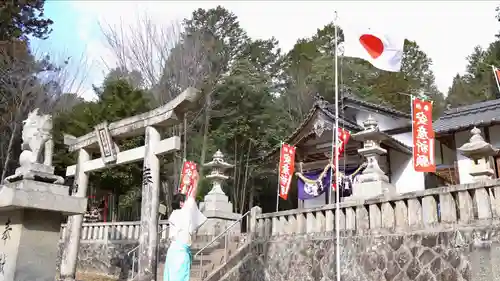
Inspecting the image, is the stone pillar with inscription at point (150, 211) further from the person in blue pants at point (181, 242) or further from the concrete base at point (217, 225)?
the person in blue pants at point (181, 242)

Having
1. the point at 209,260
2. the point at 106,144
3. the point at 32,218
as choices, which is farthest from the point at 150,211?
the point at 32,218

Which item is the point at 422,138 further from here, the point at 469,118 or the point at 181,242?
the point at 181,242

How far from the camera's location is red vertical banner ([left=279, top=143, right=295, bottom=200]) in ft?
60.2

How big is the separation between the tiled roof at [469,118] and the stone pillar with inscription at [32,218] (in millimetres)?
15231

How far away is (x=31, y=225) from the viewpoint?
549 cm

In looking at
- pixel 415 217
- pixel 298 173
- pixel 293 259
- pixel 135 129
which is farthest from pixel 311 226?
pixel 298 173

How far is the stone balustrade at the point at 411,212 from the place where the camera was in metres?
7.12

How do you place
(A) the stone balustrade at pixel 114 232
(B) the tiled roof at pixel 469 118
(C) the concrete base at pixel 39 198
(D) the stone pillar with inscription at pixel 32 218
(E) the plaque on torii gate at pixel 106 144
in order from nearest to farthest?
(C) the concrete base at pixel 39 198, (D) the stone pillar with inscription at pixel 32 218, (E) the plaque on torii gate at pixel 106 144, (A) the stone balustrade at pixel 114 232, (B) the tiled roof at pixel 469 118

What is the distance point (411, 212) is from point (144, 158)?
22.6 ft

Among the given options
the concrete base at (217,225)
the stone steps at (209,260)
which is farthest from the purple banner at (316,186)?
the stone steps at (209,260)

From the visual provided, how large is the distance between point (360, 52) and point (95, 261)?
1329 cm

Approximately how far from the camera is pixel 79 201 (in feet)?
18.7

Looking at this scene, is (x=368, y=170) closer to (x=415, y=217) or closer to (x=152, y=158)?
(x=415, y=217)

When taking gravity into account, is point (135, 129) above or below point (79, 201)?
above
